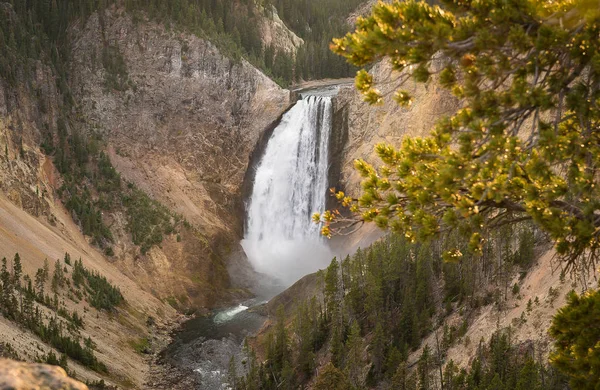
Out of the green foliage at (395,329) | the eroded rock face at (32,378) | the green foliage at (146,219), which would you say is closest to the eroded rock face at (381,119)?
the green foliage at (395,329)

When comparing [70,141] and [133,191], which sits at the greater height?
[70,141]

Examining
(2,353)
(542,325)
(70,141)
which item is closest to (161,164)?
(70,141)

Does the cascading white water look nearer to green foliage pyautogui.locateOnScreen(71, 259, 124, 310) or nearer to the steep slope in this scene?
the steep slope

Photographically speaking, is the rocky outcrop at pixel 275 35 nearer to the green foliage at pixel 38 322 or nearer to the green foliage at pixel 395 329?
the green foliage at pixel 395 329

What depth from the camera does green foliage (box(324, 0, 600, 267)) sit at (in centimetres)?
672

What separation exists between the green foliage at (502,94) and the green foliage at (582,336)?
2.69ft

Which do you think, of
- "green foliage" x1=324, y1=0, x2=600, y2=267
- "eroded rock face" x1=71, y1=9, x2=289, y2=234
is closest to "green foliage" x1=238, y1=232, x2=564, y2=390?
"green foliage" x1=324, y1=0, x2=600, y2=267

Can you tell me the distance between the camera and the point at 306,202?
5762 centimetres

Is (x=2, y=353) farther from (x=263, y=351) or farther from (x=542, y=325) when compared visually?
(x=542, y=325)

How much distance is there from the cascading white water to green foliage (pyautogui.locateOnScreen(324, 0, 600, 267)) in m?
48.6

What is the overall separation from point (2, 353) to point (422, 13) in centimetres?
2278

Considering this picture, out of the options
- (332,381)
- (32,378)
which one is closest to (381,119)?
(332,381)

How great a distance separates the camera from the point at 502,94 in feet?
23.2

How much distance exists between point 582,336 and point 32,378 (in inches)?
279
